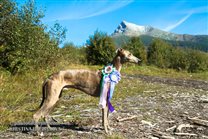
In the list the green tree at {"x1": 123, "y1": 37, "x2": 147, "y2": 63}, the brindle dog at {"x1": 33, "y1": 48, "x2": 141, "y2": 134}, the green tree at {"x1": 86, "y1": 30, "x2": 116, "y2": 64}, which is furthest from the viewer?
the green tree at {"x1": 123, "y1": 37, "x2": 147, "y2": 63}

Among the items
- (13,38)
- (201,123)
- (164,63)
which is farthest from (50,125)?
(164,63)

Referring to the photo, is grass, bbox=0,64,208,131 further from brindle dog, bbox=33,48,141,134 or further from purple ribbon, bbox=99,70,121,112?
purple ribbon, bbox=99,70,121,112

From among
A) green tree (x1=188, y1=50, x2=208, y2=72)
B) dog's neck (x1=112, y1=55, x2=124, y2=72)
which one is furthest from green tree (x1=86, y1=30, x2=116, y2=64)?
dog's neck (x1=112, y1=55, x2=124, y2=72)

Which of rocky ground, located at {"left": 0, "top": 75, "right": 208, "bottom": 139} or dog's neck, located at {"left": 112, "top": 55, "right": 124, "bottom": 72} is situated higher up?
dog's neck, located at {"left": 112, "top": 55, "right": 124, "bottom": 72}

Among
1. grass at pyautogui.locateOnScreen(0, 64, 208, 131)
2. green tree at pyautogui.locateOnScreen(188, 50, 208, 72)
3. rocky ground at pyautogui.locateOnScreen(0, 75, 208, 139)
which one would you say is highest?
green tree at pyautogui.locateOnScreen(188, 50, 208, 72)

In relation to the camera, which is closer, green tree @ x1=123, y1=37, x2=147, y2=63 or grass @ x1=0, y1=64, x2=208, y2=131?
grass @ x1=0, y1=64, x2=208, y2=131

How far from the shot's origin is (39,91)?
14.9 m

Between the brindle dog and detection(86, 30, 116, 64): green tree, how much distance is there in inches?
1727

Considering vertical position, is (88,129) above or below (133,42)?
below

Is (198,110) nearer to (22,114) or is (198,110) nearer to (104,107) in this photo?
(104,107)

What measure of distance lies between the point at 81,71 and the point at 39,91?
25.7ft

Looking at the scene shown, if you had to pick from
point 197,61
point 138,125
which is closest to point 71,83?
point 138,125

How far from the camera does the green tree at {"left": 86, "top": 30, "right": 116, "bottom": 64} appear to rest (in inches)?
2074

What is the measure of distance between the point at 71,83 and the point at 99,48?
4602cm
